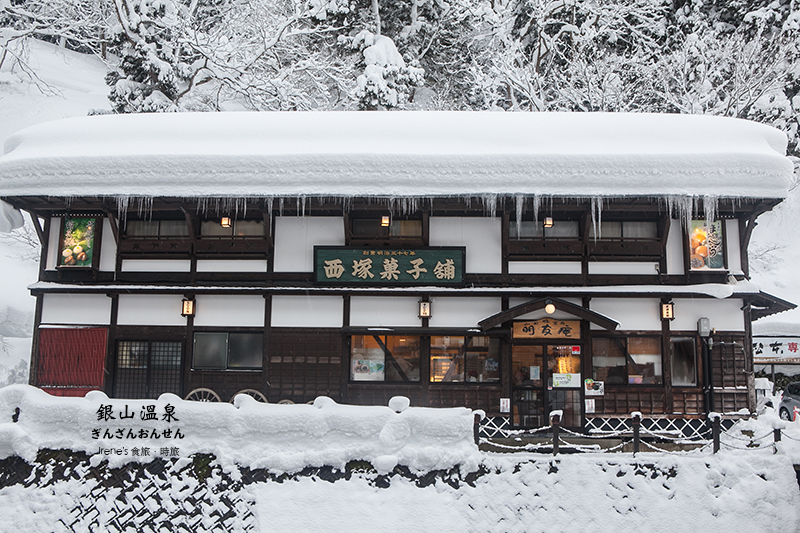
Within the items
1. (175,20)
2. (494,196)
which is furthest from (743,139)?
(175,20)

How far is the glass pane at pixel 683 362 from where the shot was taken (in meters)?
12.8

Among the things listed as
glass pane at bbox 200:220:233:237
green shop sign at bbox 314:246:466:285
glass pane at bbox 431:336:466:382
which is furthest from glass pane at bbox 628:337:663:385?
glass pane at bbox 200:220:233:237

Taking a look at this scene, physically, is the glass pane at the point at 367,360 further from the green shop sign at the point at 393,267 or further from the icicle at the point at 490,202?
the icicle at the point at 490,202

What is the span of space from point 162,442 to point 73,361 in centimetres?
507

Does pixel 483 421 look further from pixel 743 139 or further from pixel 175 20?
pixel 175 20

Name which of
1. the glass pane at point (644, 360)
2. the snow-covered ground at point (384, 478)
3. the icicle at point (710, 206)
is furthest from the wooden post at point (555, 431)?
the icicle at point (710, 206)

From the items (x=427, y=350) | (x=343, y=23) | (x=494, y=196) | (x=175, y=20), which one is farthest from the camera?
(x=343, y=23)

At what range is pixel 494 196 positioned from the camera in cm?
1195

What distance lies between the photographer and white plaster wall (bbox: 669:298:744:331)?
12.8m

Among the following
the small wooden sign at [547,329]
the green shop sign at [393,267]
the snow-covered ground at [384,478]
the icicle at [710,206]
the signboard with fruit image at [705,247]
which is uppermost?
the icicle at [710,206]

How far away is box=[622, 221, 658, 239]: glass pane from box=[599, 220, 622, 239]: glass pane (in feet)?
0.37

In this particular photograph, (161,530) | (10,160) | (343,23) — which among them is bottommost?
(161,530)

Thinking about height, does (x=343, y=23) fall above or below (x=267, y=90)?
above

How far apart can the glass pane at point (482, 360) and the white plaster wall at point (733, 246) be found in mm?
5686
